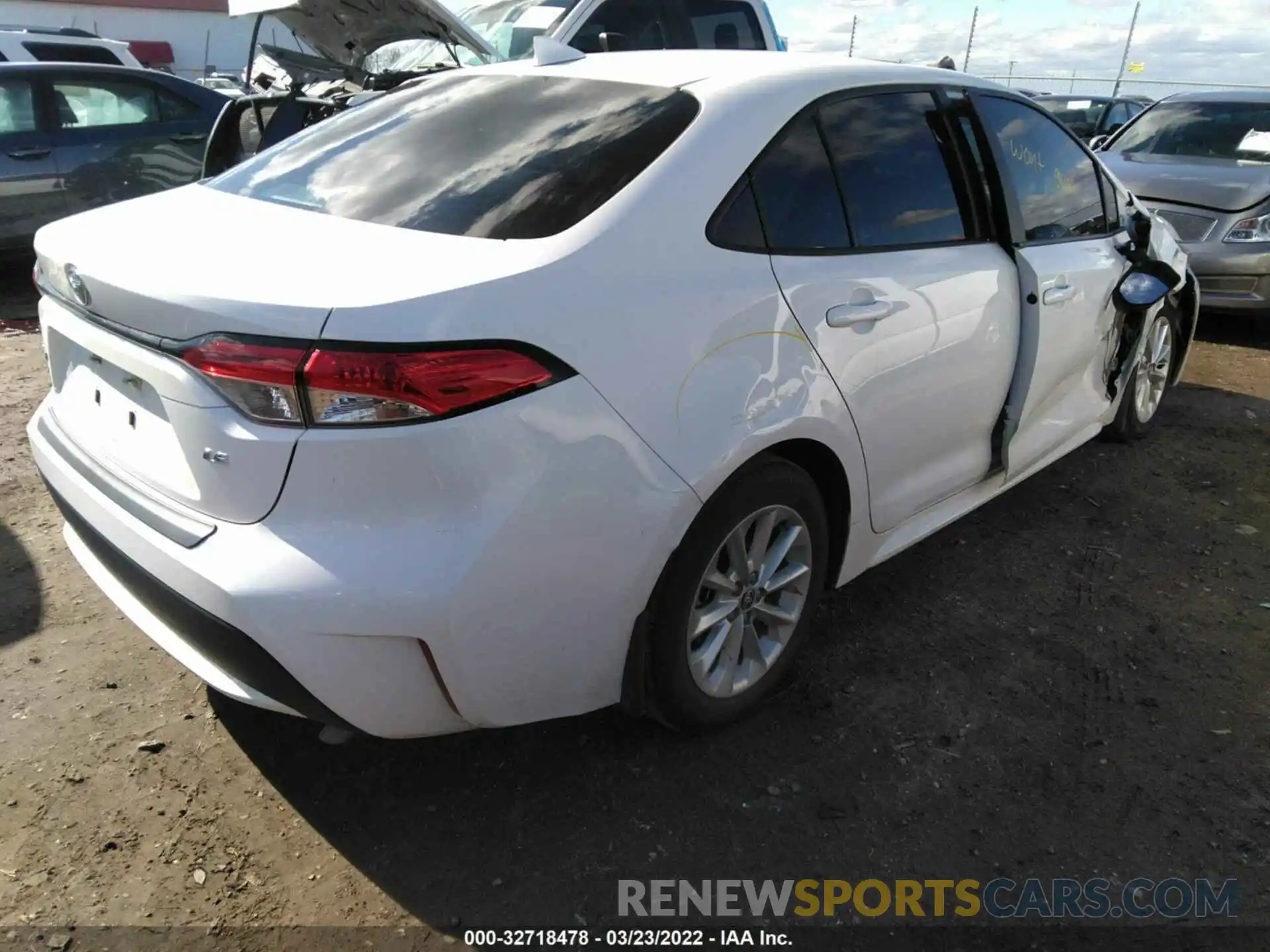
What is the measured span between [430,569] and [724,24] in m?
6.93

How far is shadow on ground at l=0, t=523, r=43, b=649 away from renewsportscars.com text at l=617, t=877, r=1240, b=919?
6.83 ft

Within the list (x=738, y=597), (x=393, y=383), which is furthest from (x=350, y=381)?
(x=738, y=597)

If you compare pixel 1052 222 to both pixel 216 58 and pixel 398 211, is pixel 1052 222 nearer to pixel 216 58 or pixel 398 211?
pixel 398 211

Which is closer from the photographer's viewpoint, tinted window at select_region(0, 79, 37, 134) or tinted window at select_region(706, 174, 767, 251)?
tinted window at select_region(706, 174, 767, 251)

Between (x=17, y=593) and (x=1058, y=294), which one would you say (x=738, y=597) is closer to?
(x=1058, y=294)

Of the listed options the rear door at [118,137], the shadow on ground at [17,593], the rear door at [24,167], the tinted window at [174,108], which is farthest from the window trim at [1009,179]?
the tinted window at [174,108]

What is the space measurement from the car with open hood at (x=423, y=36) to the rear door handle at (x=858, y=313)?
14.8 ft

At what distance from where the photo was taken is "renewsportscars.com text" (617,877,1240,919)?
2154 mm

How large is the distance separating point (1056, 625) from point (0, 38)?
11.7 m

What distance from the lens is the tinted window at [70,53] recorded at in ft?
33.8

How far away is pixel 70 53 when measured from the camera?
418 inches

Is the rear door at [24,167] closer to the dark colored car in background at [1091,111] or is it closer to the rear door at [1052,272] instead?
the rear door at [1052,272]

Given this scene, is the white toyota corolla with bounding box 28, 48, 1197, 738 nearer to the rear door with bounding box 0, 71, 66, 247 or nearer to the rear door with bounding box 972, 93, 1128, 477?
the rear door with bounding box 972, 93, 1128, 477

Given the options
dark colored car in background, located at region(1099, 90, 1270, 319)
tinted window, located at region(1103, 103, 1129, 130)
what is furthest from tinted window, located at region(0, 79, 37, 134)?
tinted window, located at region(1103, 103, 1129, 130)
